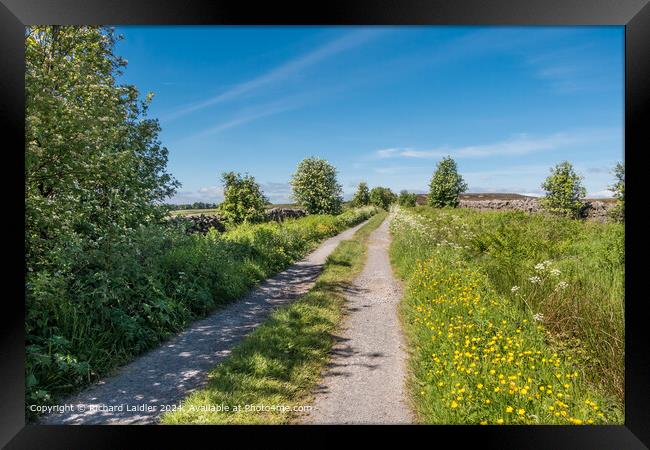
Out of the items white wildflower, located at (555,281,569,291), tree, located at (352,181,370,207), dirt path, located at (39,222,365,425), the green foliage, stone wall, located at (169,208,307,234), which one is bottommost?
dirt path, located at (39,222,365,425)

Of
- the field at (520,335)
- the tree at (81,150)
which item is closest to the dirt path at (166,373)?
the tree at (81,150)

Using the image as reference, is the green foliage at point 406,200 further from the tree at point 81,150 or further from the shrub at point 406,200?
the tree at point 81,150

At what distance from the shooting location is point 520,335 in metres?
3.66

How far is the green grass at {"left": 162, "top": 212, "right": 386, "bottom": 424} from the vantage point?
2.96m

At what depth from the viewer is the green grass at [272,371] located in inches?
117

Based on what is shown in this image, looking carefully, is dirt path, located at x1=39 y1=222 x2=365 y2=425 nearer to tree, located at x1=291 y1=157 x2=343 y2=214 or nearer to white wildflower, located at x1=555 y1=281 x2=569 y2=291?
white wildflower, located at x1=555 y1=281 x2=569 y2=291

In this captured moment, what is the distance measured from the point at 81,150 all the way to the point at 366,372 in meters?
5.05

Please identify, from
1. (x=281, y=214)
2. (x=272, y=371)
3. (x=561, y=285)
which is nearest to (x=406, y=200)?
(x=281, y=214)

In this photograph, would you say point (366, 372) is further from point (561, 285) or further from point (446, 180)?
point (446, 180)

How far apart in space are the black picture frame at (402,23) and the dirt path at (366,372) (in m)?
0.17

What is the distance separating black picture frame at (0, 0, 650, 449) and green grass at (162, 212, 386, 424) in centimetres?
14

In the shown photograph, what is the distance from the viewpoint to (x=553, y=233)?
8.09 m

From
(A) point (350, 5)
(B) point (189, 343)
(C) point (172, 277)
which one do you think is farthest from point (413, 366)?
(C) point (172, 277)

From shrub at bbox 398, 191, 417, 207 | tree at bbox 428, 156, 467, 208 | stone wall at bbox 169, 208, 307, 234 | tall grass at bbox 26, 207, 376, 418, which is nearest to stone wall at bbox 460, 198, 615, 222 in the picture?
tree at bbox 428, 156, 467, 208
